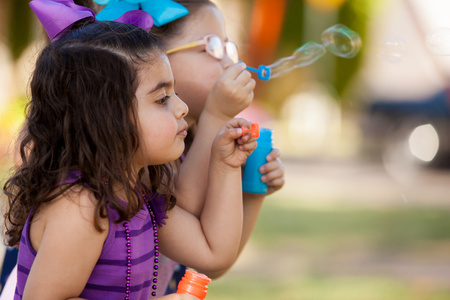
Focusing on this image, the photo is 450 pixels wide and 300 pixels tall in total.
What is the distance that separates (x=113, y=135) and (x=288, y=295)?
9.50ft

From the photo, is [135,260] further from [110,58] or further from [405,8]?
[405,8]

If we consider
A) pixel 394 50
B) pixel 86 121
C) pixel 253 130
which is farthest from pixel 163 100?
pixel 394 50

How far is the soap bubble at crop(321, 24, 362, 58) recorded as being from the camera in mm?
2426

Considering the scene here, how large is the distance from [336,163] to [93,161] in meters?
10.7

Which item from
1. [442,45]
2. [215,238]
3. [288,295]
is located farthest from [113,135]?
[288,295]

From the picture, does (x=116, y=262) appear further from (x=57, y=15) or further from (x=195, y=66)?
(x=195, y=66)

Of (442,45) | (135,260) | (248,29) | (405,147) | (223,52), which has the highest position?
(248,29)

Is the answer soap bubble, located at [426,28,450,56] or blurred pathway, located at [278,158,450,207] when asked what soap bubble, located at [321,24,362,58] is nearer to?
soap bubble, located at [426,28,450,56]

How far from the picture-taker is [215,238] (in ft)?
5.66

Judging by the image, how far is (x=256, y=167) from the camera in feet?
6.42

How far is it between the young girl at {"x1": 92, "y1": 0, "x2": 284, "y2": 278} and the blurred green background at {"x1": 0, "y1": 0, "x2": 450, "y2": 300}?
43 cm

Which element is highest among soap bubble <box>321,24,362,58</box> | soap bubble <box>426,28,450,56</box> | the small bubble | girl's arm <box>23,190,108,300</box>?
soap bubble <box>426,28,450,56</box>

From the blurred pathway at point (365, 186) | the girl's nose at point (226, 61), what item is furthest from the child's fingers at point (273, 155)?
the blurred pathway at point (365, 186)

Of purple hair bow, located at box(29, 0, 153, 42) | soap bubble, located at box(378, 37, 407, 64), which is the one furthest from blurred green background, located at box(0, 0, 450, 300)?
purple hair bow, located at box(29, 0, 153, 42)
